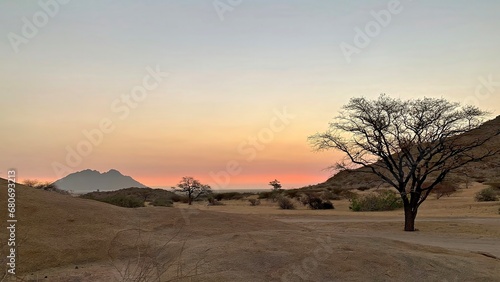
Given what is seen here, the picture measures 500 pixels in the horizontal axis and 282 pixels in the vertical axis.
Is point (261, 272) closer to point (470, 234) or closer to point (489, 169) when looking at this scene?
point (470, 234)

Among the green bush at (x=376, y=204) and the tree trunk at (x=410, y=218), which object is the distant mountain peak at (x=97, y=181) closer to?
the green bush at (x=376, y=204)

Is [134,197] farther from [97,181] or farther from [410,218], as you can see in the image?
[97,181]

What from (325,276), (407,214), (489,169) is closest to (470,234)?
(407,214)

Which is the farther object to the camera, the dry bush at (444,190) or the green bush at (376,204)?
the dry bush at (444,190)

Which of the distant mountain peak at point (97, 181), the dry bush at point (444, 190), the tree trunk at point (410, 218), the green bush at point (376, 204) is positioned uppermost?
the distant mountain peak at point (97, 181)

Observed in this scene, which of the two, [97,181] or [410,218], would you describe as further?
[97,181]

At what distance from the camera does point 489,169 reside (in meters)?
74.4

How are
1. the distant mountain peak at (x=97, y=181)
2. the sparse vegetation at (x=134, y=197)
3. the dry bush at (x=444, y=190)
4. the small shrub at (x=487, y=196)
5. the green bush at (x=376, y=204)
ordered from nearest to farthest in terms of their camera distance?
1. the sparse vegetation at (x=134, y=197)
2. the green bush at (x=376, y=204)
3. the small shrub at (x=487, y=196)
4. the dry bush at (x=444, y=190)
5. the distant mountain peak at (x=97, y=181)

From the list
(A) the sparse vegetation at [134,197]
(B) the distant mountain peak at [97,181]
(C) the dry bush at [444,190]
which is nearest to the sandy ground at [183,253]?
(A) the sparse vegetation at [134,197]

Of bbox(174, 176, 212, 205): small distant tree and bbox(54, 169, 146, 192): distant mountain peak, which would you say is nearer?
bbox(174, 176, 212, 205): small distant tree

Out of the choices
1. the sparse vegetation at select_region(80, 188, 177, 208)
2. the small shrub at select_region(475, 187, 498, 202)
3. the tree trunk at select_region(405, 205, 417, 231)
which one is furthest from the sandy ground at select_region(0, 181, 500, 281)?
the small shrub at select_region(475, 187, 498, 202)

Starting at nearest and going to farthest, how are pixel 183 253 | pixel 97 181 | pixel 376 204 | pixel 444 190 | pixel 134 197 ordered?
pixel 183 253 → pixel 134 197 → pixel 376 204 → pixel 444 190 → pixel 97 181

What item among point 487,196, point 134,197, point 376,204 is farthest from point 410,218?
point 487,196

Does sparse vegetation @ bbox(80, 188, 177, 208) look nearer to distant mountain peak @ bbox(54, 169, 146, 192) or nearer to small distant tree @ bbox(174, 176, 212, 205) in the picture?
small distant tree @ bbox(174, 176, 212, 205)
